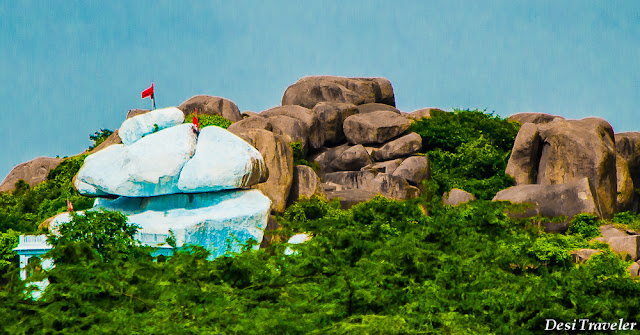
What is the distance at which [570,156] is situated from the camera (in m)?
32.8

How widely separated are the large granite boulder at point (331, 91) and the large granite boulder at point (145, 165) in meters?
19.4

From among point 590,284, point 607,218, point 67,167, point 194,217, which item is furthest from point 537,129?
point 590,284

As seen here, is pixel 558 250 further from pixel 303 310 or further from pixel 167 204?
pixel 303 310

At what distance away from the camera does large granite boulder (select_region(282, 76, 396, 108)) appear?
4559 centimetres

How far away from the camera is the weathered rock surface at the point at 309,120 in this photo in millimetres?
40062

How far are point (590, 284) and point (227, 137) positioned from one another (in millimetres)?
19290

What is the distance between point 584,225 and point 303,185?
11.0 metres

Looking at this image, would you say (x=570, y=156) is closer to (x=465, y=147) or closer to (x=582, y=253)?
(x=465, y=147)

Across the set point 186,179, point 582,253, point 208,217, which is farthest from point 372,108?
point 582,253

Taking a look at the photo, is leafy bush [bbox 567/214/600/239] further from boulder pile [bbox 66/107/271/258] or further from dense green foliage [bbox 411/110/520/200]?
boulder pile [bbox 66/107/271/258]

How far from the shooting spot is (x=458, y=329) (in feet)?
20.2

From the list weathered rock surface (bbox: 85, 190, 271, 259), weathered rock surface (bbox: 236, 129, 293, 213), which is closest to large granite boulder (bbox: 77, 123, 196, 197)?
weathered rock surface (bbox: 85, 190, 271, 259)

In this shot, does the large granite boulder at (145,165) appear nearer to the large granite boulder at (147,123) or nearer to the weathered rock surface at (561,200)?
the large granite boulder at (147,123)

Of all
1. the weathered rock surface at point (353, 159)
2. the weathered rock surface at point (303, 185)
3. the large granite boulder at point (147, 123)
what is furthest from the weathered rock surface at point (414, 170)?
the large granite boulder at point (147, 123)
